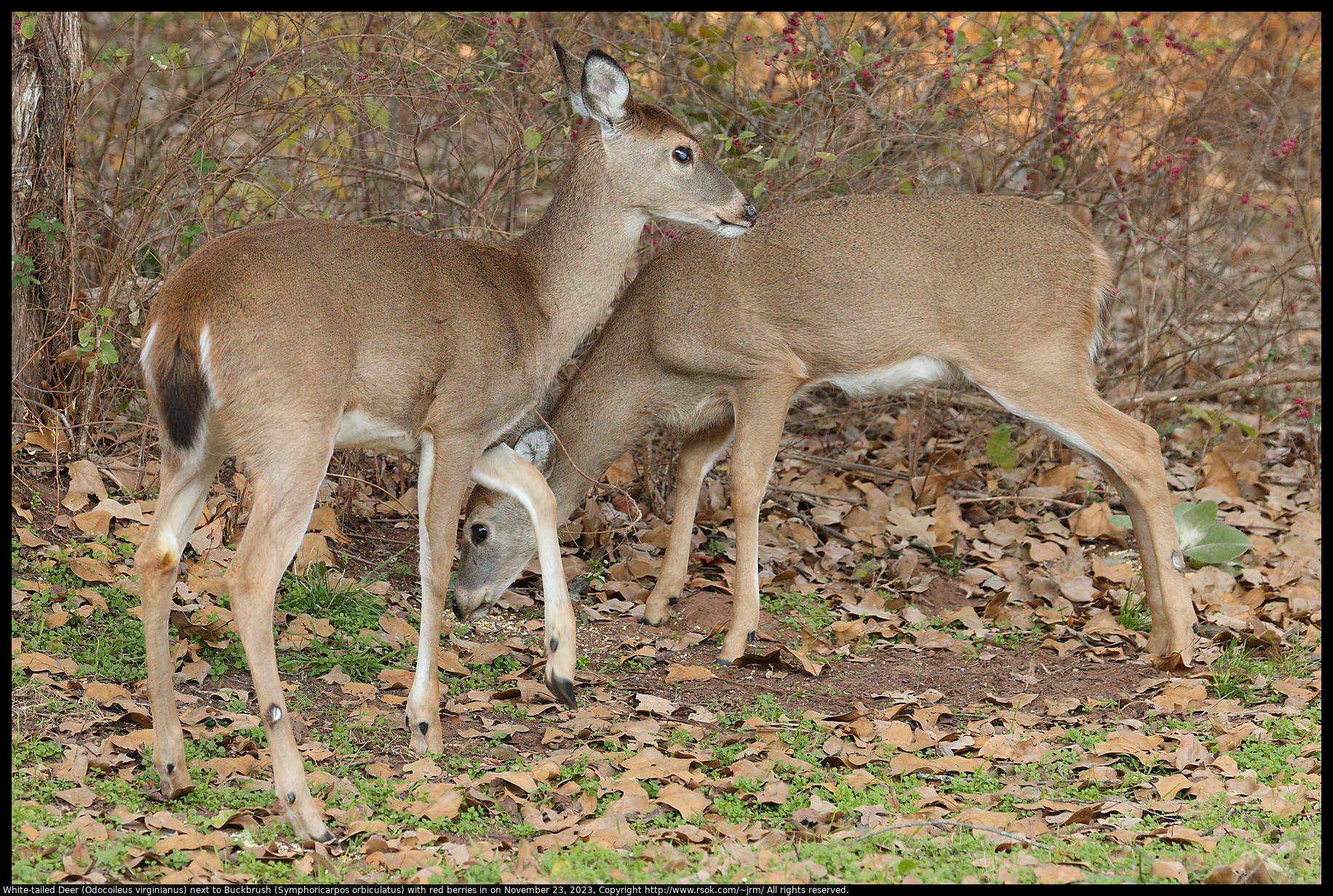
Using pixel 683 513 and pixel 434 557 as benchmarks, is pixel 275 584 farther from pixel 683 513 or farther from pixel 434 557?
pixel 683 513

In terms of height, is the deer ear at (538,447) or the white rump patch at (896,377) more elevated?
the white rump patch at (896,377)

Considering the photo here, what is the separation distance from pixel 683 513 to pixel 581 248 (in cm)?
186

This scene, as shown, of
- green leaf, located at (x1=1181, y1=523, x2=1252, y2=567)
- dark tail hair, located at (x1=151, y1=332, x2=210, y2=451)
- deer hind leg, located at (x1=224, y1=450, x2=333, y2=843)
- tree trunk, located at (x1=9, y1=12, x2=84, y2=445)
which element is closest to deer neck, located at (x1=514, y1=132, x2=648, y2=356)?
deer hind leg, located at (x1=224, y1=450, x2=333, y2=843)

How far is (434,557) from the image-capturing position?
4609 millimetres

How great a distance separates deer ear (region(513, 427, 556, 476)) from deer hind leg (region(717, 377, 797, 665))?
88 cm

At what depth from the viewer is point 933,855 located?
370cm

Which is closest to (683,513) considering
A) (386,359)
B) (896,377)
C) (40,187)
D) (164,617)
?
(896,377)

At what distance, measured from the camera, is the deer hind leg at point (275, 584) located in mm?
3785

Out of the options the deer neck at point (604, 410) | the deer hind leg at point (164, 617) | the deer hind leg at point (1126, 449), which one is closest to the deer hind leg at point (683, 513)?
the deer neck at point (604, 410)

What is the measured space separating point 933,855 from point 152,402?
270 cm

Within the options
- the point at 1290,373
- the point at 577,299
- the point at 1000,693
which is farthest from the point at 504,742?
the point at 1290,373

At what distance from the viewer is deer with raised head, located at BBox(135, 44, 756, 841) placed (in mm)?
3977

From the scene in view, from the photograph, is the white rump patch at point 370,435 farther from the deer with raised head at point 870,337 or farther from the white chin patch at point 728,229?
the white chin patch at point 728,229
